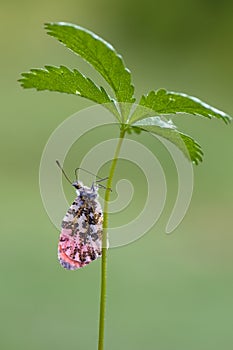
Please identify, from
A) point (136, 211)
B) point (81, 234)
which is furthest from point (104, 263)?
point (136, 211)

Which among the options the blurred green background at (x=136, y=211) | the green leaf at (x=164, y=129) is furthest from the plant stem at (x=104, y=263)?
the blurred green background at (x=136, y=211)

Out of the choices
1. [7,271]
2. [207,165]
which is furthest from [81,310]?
[207,165]

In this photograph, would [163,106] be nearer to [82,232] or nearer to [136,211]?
[82,232]

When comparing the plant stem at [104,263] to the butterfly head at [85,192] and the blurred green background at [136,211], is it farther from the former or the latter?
the blurred green background at [136,211]

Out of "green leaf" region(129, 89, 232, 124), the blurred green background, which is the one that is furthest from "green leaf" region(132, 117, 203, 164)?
the blurred green background

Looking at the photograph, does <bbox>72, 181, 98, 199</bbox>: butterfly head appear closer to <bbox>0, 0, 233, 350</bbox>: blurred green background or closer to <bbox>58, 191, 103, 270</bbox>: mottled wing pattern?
<bbox>58, 191, 103, 270</bbox>: mottled wing pattern

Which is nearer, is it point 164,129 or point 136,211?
point 164,129

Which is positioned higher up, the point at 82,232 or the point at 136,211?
the point at 136,211
